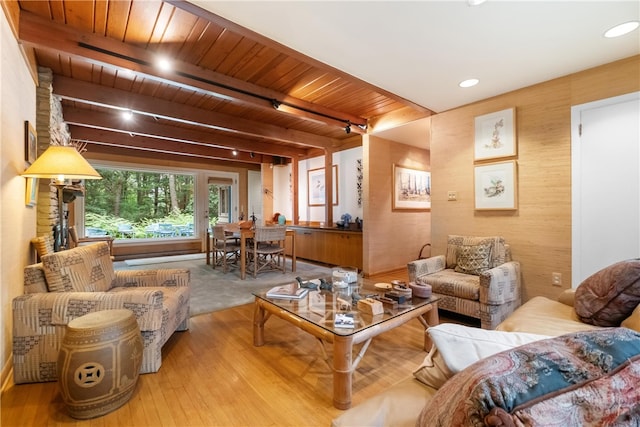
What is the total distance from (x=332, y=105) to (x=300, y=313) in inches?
120

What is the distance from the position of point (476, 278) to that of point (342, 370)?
1.93 metres

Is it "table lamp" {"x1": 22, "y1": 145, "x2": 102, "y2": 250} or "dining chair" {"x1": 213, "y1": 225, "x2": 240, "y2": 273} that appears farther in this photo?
"dining chair" {"x1": 213, "y1": 225, "x2": 240, "y2": 273}

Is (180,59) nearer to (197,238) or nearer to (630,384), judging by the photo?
(630,384)

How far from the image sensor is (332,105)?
399 centimetres

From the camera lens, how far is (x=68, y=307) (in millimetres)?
1814

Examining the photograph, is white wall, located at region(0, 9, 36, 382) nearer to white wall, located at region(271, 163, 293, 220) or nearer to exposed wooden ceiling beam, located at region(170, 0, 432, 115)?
exposed wooden ceiling beam, located at region(170, 0, 432, 115)

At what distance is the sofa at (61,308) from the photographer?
1790 millimetres

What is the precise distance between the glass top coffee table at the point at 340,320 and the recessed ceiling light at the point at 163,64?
2337mm

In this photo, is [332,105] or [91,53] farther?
[332,105]

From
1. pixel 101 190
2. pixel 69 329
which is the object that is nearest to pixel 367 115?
pixel 69 329

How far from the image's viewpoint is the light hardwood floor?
5.01 feet

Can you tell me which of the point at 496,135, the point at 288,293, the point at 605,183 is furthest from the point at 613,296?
the point at 496,135

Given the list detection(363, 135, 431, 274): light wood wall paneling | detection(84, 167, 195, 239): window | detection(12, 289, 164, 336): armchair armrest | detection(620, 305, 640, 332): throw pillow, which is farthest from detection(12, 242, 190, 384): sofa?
detection(84, 167, 195, 239): window

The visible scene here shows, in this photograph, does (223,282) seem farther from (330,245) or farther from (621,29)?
(621,29)
